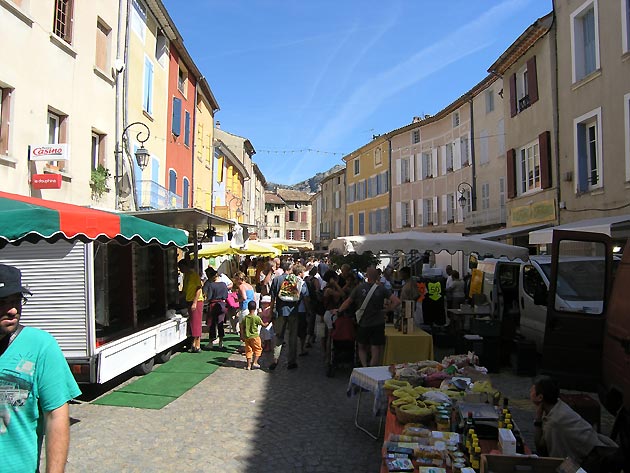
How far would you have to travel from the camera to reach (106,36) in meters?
14.1

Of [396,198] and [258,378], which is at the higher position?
[396,198]

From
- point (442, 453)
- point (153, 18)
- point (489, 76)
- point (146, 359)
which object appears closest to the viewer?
point (442, 453)

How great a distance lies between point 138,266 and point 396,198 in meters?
29.7

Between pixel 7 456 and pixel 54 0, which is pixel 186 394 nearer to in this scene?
pixel 7 456

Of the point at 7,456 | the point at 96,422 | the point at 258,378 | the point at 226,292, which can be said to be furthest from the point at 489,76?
the point at 7,456

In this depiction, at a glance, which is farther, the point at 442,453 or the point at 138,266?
the point at 138,266

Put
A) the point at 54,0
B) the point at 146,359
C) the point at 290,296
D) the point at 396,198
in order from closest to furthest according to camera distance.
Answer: the point at 146,359, the point at 290,296, the point at 54,0, the point at 396,198

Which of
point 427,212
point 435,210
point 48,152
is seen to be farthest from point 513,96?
point 48,152

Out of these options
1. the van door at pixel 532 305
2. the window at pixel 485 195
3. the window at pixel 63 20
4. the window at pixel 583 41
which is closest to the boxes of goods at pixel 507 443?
the van door at pixel 532 305

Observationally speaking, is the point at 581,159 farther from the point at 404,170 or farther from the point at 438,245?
the point at 404,170

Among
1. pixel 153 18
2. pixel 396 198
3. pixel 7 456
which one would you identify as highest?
pixel 153 18

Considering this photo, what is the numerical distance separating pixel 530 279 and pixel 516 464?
24.5ft

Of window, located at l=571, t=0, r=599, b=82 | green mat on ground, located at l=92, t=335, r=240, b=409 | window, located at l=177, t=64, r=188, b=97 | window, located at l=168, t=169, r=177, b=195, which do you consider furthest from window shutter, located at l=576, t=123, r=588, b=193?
window, located at l=177, t=64, r=188, b=97

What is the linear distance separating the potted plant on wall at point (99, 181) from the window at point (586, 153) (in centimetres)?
1301
